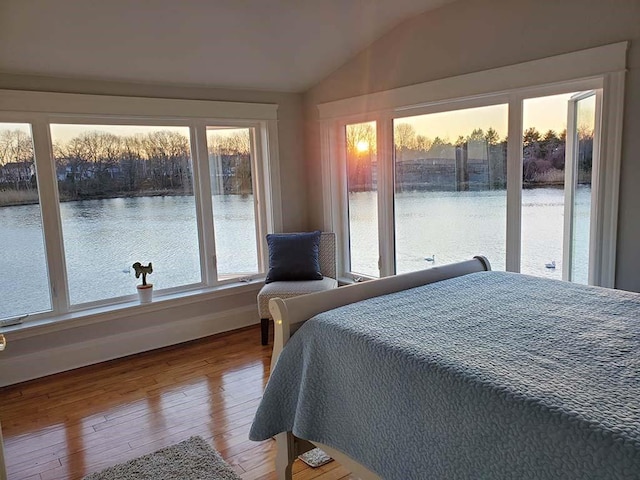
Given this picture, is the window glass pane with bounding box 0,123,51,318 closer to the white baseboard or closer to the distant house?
the distant house

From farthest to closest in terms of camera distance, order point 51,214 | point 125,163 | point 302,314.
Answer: point 125,163, point 51,214, point 302,314

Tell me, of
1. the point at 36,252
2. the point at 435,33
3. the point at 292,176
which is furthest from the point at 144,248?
the point at 435,33

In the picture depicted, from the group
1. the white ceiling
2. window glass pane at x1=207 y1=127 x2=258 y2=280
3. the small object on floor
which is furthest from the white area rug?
the white ceiling

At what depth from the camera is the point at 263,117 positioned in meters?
4.25

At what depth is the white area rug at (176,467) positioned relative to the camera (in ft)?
7.24

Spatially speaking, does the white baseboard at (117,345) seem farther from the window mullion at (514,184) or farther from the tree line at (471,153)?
the window mullion at (514,184)

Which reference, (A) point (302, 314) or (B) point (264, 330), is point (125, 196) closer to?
(B) point (264, 330)

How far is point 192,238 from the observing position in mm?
4117

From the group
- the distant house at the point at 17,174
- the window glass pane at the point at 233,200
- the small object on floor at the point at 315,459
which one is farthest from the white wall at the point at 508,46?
the distant house at the point at 17,174

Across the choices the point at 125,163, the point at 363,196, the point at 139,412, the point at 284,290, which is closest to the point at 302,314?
the point at 139,412

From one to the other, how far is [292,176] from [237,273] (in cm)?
103

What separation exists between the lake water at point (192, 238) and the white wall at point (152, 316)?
→ 22 centimetres

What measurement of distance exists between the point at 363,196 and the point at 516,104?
1551mm

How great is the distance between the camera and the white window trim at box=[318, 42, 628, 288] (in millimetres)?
2541
